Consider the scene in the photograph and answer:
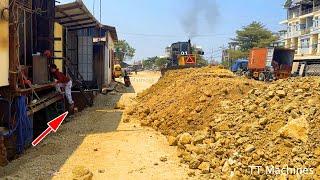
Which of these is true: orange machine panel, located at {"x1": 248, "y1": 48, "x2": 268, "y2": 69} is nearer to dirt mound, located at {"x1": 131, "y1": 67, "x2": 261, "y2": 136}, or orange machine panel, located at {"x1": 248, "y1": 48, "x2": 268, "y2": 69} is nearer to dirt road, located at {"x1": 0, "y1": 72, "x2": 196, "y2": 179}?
dirt mound, located at {"x1": 131, "y1": 67, "x2": 261, "y2": 136}

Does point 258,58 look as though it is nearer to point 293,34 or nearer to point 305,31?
point 305,31

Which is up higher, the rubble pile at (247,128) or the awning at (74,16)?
the awning at (74,16)

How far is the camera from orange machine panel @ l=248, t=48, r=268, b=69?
2936cm

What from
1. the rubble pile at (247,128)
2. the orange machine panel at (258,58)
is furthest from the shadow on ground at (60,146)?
the orange machine panel at (258,58)

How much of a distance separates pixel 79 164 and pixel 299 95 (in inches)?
170

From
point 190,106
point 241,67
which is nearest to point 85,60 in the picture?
point 190,106

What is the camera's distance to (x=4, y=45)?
24.8ft

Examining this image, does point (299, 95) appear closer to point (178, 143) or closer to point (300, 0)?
point (178, 143)

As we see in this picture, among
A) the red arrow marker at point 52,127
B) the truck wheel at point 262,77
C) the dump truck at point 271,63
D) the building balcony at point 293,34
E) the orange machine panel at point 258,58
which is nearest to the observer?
the red arrow marker at point 52,127

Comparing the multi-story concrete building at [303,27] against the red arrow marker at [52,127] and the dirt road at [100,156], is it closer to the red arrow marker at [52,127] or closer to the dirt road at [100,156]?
the red arrow marker at [52,127]

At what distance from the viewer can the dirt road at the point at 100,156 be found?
668 cm

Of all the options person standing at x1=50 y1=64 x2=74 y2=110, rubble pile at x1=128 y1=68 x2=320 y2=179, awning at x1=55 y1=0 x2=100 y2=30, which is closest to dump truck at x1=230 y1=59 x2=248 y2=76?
awning at x1=55 y1=0 x2=100 y2=30

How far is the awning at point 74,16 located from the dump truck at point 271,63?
49.4 feet

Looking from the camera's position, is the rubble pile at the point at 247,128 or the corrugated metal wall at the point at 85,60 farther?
the corrugated metal wall at the point at 85,60
